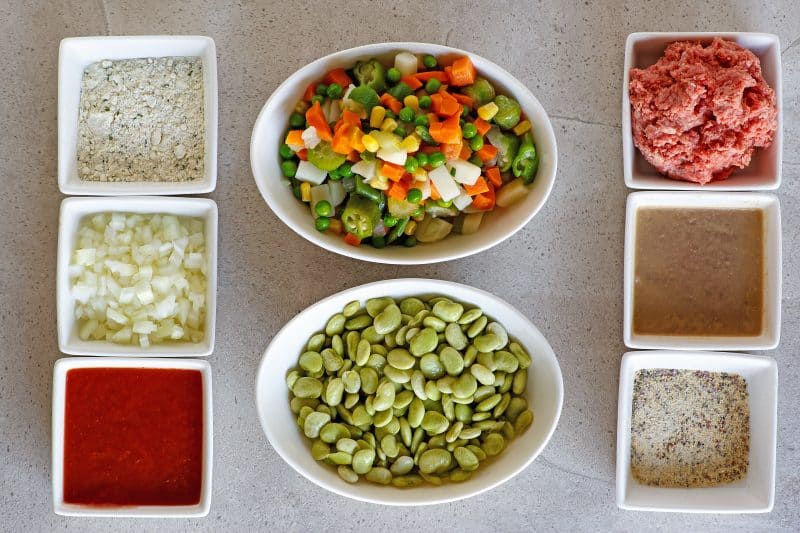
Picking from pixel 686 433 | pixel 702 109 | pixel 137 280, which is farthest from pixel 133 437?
pixel 702 109

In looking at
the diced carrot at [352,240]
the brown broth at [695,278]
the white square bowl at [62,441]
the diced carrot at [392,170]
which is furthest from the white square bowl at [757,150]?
the white square bowl at [62,441]

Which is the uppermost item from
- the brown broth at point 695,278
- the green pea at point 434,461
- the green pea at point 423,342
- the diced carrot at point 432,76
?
the diced carrot at point 432,76

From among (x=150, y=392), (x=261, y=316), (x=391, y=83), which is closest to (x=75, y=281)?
(x=150, y=392)

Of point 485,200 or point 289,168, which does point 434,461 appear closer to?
point 485,200

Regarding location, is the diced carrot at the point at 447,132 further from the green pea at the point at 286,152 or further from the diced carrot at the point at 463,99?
→ the green pea at the point at 286,152

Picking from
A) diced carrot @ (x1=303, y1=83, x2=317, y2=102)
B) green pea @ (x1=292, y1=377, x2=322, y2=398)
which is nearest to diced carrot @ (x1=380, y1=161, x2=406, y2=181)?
diced carrot @ (x1=303, y1=83, x2=317, y2=102)

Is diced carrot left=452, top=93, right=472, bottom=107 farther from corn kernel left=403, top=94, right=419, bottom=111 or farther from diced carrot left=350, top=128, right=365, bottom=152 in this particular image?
diced carrot left=350, top=128, right=365, bottom=152
